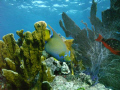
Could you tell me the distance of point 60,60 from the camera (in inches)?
66.7

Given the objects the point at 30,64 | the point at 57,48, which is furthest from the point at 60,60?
the point at 30,64

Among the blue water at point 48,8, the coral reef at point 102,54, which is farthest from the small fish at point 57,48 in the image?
the blue water at point 48,8

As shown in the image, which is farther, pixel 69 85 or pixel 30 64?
pixel 69 85

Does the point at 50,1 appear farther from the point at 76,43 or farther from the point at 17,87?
the point at 17,87

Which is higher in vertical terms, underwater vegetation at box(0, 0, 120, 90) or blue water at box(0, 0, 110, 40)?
blue water at box(0, 0, 110, 40)

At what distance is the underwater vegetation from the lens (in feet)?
5.62

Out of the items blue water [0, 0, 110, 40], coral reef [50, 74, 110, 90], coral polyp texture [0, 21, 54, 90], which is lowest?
coral reef [50, 74, 110, 90]

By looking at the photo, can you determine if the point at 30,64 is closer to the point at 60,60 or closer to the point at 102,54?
the point at 60,60

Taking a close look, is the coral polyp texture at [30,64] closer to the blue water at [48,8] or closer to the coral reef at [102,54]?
the coral reef at [102,54]

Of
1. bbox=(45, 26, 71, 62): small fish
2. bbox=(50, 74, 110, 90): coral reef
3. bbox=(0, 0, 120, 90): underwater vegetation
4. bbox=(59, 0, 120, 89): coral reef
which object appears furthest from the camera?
bbox=(59, 0, 120, 89): coral reef

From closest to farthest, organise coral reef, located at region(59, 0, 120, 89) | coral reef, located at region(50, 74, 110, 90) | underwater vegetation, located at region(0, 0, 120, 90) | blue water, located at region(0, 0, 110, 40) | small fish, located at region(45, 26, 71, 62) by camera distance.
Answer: small fish, located at region(45, 26, 71, 62)
underwater vegetation, located at region(0, 0, 120, 90)
coral reef, located at region(50, 74, 110, 90)
coral reef, located at region(59, 0, 120, 89)
blue water, located at region(0, 0, 110, 40)

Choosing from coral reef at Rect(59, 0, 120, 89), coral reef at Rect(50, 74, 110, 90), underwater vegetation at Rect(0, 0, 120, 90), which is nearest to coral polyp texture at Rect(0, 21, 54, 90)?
underwater vegetation at Rect(0, 0, 120, 90)

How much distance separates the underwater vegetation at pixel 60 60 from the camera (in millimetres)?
1712

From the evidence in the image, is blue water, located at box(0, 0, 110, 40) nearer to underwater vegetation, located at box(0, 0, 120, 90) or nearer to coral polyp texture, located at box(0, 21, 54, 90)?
underwater vegetation, located at box(0, 0, 120, 90)
